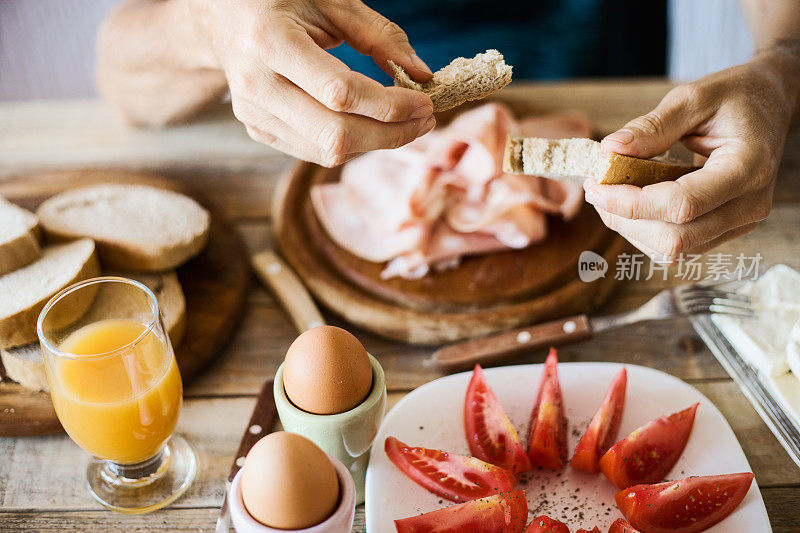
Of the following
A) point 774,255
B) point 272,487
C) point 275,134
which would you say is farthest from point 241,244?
point 774,255

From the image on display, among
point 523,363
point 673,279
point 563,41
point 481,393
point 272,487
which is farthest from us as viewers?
point 563,41

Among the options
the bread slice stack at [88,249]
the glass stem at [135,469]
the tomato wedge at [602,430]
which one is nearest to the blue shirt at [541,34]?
the bread slice stack at [88,249]

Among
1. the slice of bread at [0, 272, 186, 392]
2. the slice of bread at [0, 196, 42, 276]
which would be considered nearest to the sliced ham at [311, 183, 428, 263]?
the slice of bread at [0, 272, 186, 392]

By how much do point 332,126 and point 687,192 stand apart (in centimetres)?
49

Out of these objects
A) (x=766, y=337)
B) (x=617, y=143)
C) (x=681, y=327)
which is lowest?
(x=681, y=327)

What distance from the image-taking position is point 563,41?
78.0 inches

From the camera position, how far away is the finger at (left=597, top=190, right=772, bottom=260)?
96cm

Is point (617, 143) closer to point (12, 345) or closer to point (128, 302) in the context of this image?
point (128, 302)

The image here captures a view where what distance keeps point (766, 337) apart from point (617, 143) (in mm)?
433

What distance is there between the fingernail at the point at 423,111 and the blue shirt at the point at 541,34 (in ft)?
2.76

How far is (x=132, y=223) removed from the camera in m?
1.32

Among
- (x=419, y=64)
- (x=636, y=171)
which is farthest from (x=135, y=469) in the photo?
(x=636, y=171)

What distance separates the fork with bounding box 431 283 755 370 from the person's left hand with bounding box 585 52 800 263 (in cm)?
12

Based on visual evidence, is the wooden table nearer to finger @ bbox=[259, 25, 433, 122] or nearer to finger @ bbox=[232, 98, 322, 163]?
finger @ bbox=[232, 98, 322, 163]
